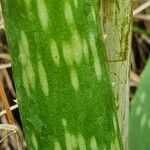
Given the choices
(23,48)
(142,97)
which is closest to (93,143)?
(23,48)

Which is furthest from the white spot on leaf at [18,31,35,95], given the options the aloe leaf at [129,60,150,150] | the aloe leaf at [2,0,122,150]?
the aloe leaf at [129,60,150,150]

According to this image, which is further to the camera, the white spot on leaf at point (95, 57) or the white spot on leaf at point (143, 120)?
the white spot on leaf at point (143, 120)

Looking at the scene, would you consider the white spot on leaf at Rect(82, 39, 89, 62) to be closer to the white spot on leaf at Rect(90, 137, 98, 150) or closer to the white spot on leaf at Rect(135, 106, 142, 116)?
the white spot on leaf at Rect(90, 137, 98, 150)

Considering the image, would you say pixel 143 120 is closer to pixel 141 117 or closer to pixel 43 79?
pixel 141 117

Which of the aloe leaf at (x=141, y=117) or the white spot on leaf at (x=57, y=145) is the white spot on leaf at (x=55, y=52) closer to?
the white spot on leaf at (x=57, y=145)

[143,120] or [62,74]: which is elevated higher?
[62,74]

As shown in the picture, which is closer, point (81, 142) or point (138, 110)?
point (81, 142)

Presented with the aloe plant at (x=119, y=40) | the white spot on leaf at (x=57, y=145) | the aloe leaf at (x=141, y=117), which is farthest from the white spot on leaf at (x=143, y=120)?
the white spot on leaf at (x=57, y=145)

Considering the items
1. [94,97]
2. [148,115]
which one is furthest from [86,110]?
[148,115]
